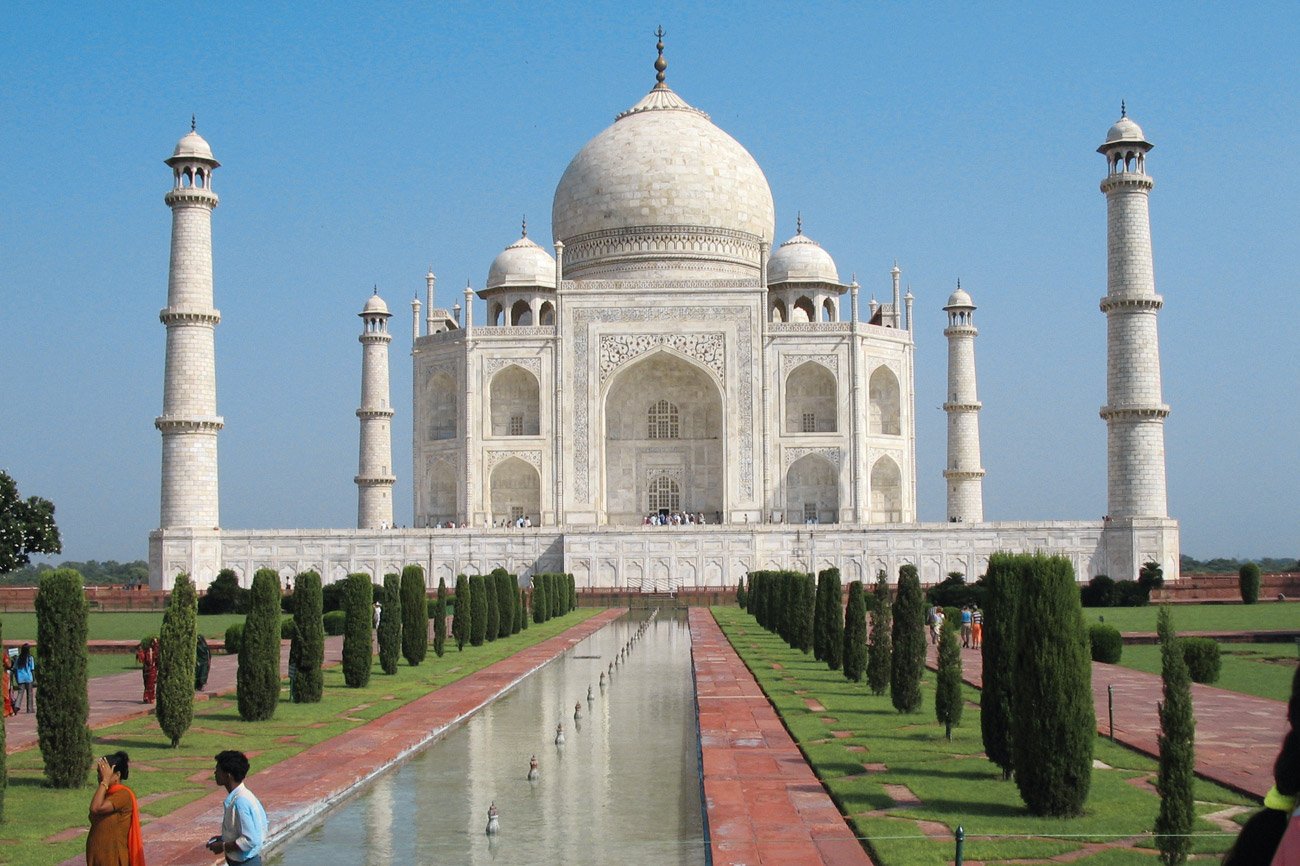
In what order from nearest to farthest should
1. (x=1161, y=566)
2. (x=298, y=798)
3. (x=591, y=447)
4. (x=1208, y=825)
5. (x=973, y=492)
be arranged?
(x=1208, y=825) < (x=298, y=798) < (x=1161, y=566) < (x=591, y=447) < (x=973, y=492)

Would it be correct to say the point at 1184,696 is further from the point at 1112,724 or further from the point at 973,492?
the point at 973,492

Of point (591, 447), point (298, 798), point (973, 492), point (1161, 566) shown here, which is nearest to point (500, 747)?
point (298, 798)

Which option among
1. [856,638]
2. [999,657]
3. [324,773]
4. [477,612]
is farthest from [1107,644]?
[324,773]

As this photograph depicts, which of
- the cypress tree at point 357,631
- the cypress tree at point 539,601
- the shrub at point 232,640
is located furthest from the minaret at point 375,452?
the cypress tree at point 357,631

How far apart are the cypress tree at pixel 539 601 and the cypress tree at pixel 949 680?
12.9 m

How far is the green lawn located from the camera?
1711cm

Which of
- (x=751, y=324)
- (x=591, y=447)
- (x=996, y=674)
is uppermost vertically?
(x=751, y=324)

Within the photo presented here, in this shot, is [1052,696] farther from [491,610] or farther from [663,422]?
[663,422]

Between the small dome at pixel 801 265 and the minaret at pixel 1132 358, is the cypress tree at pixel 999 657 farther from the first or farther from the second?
the small dome at pixel 801 265

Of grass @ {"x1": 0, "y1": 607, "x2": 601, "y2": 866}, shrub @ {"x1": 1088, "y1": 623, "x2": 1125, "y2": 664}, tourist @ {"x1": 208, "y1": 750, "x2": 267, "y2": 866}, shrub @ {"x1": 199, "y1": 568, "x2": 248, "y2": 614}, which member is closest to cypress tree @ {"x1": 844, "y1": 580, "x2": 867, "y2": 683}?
shrub @ {"x1": 1088, "y1": 623, "x2": 1125, "y2": 664}

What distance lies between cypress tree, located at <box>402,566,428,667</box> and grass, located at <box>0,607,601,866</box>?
1.73 ft

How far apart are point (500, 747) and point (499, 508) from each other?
21098 mm

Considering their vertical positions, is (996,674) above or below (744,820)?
above

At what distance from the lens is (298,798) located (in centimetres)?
675
